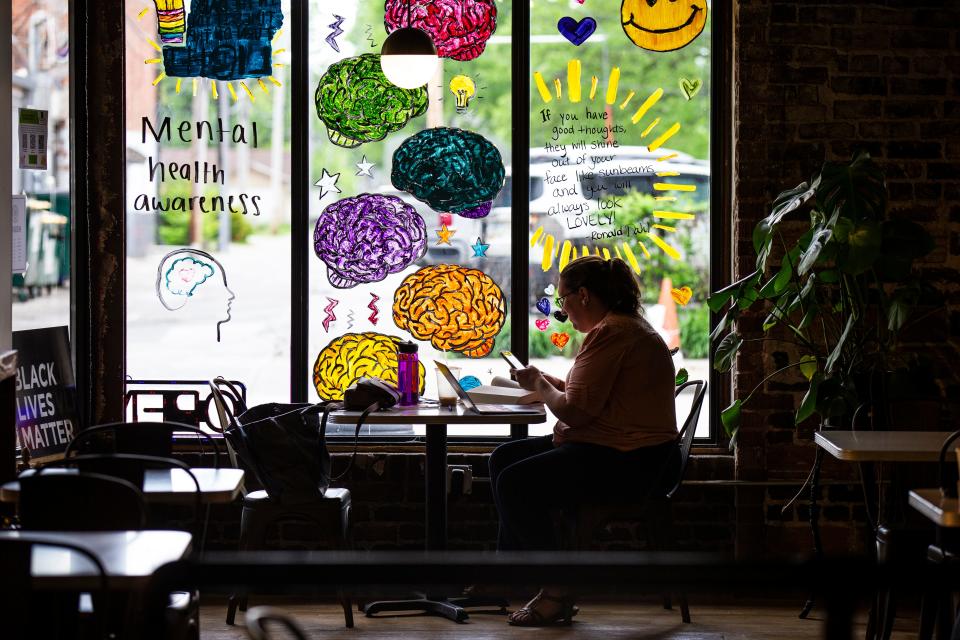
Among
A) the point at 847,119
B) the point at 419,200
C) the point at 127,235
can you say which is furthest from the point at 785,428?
the point at 127,235

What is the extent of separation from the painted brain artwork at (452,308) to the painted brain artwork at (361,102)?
2.12ft

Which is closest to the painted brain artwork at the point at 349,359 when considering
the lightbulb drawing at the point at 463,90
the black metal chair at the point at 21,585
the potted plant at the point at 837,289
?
the lightbulb drawing at the point at 463,90

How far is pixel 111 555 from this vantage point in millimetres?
2322

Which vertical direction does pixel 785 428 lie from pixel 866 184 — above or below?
below

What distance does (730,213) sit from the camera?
4.77 metres

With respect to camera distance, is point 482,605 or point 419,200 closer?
point 482,605

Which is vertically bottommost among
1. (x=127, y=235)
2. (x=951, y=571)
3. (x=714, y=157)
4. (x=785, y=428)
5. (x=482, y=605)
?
(x=482, y=605)

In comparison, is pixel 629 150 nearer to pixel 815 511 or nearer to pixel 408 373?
pixel 408 373

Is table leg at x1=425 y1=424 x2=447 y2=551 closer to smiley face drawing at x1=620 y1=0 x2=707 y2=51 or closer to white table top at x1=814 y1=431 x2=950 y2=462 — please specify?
white table top at x1=814 y1=431 x2=950 y2=462

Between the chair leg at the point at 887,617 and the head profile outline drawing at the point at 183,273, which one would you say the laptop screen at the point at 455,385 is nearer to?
the head profile outline drawing at the point at 183,273

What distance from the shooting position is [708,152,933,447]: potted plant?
4004 mm

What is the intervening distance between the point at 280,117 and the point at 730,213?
1.96 meters

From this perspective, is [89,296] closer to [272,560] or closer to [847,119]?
[847,119]

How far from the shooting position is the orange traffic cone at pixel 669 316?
16.0 feet
